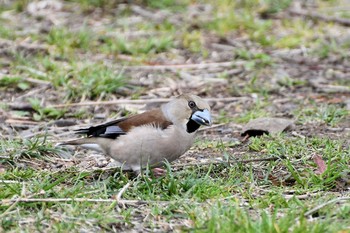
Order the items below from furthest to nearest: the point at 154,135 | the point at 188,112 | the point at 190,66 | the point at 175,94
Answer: the point at 190,66, the point at 175,94, the point at 188,112, the point at 154,135

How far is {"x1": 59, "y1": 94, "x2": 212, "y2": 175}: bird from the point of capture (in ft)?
18.0

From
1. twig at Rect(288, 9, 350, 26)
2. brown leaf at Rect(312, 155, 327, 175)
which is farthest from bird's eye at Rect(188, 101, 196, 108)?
twig at Rect(288, 9, 350, 26)

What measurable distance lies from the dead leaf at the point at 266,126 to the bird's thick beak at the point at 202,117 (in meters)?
1.35

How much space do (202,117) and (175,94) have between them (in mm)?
2724

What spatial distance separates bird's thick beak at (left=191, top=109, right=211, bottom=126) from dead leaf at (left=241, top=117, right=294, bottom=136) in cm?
135

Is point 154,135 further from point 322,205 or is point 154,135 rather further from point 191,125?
point 322,205

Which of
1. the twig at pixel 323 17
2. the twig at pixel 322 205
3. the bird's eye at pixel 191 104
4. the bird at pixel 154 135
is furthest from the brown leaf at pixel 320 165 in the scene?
the twig at pixel 323 17

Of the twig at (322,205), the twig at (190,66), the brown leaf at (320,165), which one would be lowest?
the twig at (190,66)

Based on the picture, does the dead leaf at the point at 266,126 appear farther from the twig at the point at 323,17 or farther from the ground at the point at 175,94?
the twig at the point at 323,17

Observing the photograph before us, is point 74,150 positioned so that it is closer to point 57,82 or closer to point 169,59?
point 57,82

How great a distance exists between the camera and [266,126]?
22.9ft

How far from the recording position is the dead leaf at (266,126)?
6.92 meters

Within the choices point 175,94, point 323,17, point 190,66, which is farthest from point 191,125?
point 323,17

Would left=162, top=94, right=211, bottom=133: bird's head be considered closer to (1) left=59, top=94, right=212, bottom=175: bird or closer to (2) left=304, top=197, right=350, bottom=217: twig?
(1) left=59, top=94, right=212, bottom=175: bird
